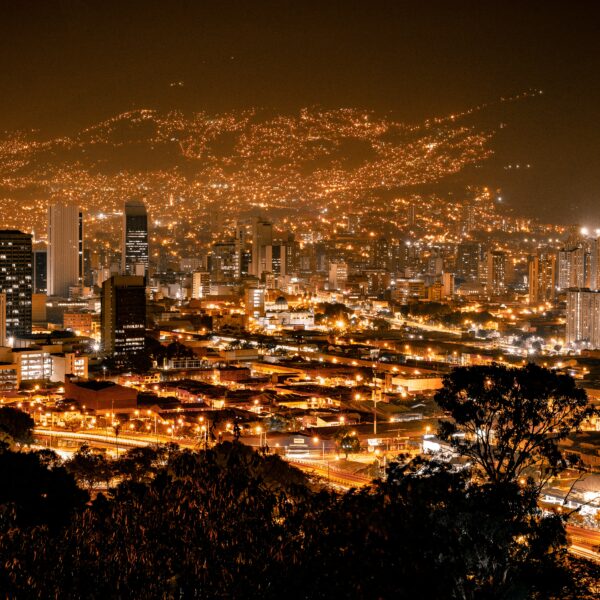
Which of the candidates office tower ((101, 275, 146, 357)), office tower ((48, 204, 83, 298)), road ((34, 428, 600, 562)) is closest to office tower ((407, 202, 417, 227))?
office tower ((48, 204, 83, 298))

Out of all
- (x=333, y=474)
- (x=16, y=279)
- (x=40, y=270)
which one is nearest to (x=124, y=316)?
(x=16, y=279)

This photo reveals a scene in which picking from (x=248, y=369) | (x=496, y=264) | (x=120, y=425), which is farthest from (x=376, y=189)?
(x=120, y=425)

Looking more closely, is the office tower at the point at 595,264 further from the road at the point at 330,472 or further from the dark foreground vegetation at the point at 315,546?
the dark foreground vegetation at the point at 315,546

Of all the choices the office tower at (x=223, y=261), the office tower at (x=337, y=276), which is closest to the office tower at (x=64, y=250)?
the office tower at (x=223, y=261)

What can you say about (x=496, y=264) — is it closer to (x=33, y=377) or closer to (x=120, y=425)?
(x=33, y=377)

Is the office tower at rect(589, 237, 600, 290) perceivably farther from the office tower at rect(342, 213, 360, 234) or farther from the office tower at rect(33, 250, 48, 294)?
the office tower at rect(33, 250, 48, 294)

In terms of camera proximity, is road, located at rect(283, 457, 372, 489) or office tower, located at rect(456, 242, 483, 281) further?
office tower, located at rect(456, 242, 483, 281)
